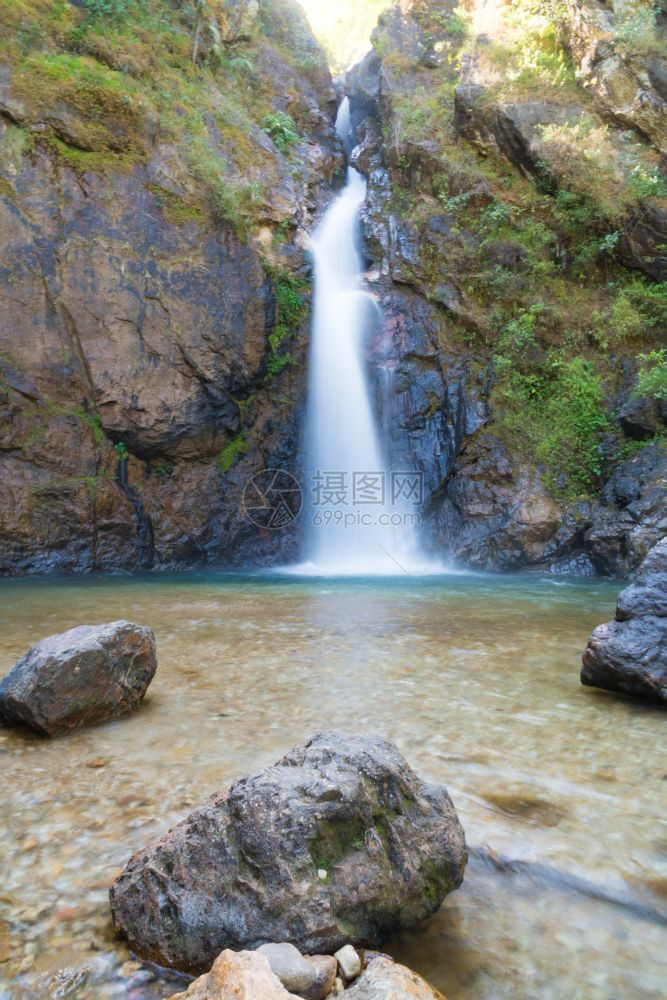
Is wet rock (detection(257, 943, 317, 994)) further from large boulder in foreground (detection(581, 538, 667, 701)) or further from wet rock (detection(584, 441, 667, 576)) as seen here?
wet rock (detection(584, 441, 667, 576))

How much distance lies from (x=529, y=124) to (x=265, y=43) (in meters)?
8.81

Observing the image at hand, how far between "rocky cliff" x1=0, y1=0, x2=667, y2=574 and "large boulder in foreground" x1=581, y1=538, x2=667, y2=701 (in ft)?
20.3

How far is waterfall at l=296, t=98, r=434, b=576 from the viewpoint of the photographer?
12844 mm

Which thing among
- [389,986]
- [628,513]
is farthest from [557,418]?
[389,986]

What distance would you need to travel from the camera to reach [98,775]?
108 inches

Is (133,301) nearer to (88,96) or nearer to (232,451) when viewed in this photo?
(232,451)

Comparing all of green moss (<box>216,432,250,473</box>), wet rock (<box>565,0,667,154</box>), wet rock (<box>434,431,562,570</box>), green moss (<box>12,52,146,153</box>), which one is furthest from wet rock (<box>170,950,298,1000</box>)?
wet rock (<box>565,0,667,154</box>)

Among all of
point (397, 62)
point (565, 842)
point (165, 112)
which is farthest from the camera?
point (397, 62)

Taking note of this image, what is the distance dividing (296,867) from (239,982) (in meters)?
0.49

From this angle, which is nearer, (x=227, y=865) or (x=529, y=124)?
(x=227, y=865)

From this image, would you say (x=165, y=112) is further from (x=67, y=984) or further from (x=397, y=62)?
(x=67, y=984)

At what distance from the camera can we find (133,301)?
1164 centimetres

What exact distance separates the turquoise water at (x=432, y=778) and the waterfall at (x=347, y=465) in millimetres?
6877

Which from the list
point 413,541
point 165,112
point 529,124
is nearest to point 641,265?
point 529,124
